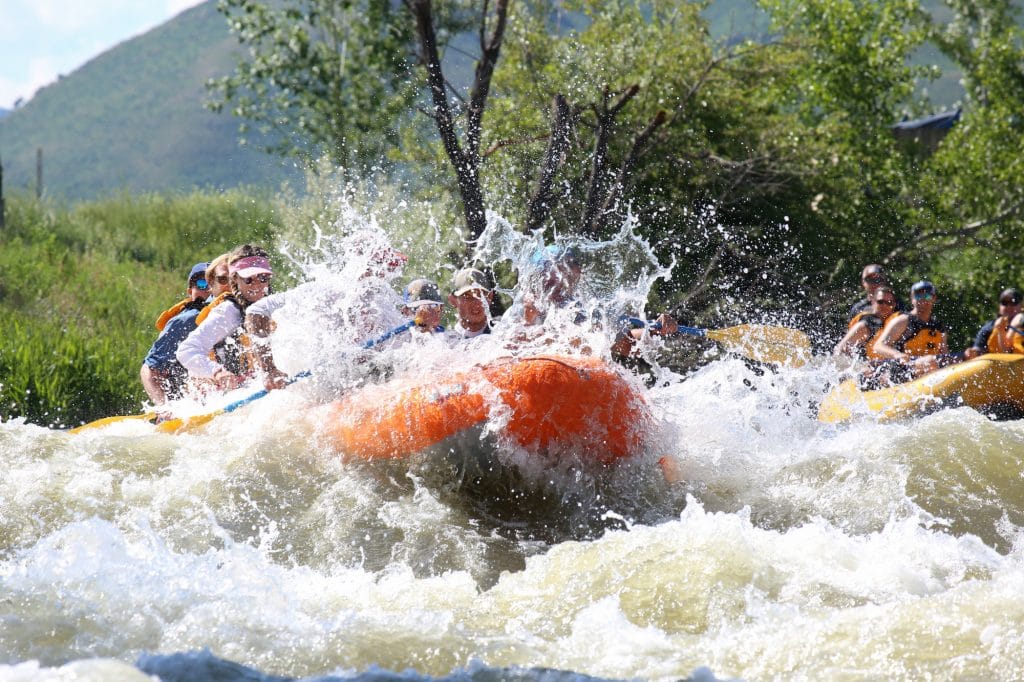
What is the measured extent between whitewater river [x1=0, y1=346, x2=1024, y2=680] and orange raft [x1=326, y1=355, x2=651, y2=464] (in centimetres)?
13

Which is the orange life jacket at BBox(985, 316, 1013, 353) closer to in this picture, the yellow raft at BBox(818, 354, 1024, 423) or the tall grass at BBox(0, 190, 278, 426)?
the yellow raft at BBox(818, 354, 1024, 423)

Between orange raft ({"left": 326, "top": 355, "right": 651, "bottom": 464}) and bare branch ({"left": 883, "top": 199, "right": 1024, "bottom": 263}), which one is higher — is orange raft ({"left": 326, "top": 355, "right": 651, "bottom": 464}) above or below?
above

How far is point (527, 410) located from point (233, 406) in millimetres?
1740

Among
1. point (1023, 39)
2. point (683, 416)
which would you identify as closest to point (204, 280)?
point (683, 416)

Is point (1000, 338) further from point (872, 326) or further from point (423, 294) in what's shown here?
point (423, 294)

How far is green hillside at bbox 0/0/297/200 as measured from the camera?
79.2 metres

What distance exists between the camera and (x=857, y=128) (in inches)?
536

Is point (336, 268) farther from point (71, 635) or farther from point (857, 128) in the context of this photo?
point (857, 128)

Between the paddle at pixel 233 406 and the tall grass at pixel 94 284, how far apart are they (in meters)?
2.50

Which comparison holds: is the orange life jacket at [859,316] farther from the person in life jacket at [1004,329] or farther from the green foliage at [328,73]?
the green foliage at [328,73]

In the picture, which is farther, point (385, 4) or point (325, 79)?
point (325, 79)

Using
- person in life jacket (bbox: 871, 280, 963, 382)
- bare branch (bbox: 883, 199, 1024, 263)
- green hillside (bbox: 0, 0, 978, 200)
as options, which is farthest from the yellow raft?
green hillside (bbox: 0, 0, 978, 200)

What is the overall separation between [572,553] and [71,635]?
66.7 inches

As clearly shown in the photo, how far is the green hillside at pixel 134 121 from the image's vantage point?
7925 centimetres
